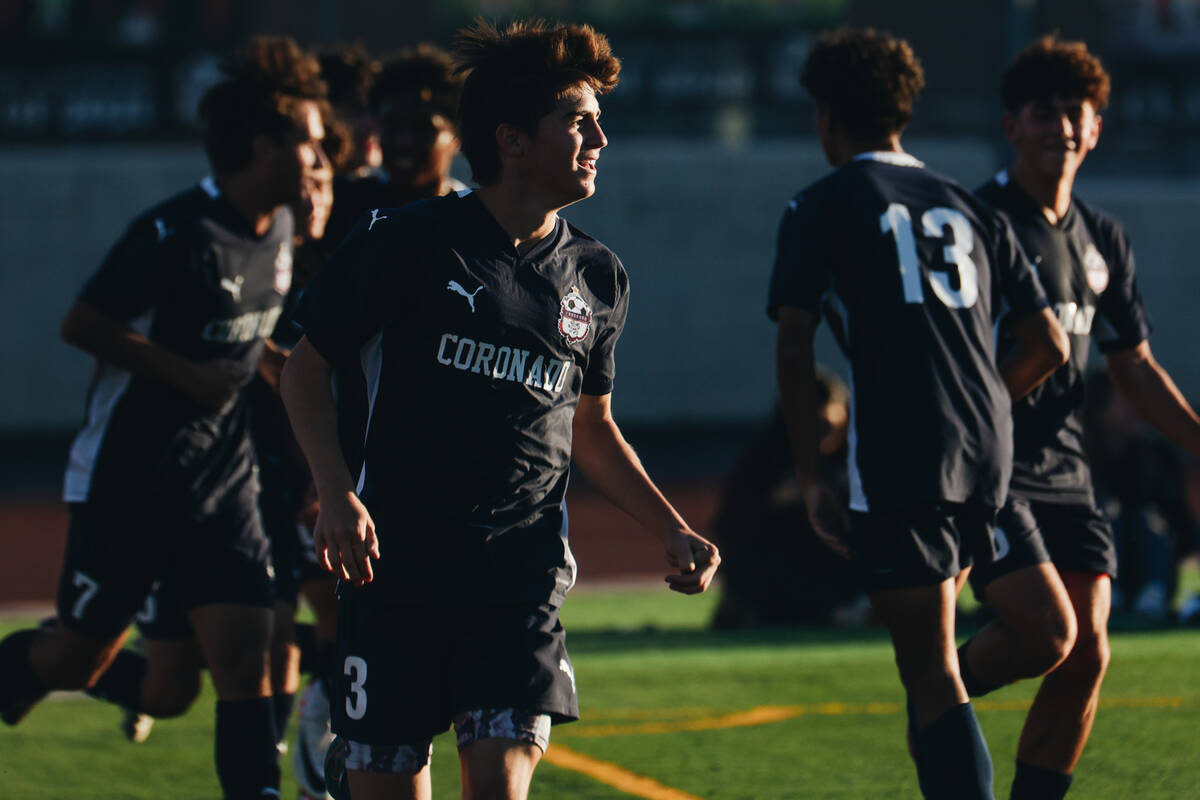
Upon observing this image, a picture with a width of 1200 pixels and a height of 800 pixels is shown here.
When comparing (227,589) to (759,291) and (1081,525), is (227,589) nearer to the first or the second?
(1081,525)

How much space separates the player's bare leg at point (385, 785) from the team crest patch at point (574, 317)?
38.9 inches

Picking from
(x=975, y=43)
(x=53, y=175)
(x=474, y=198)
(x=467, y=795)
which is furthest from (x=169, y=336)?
(x=975, y=43)

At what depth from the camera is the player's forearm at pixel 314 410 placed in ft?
11.9

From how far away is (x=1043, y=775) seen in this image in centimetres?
496

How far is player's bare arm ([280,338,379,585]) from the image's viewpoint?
3471 millimetres

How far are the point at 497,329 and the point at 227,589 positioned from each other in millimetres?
1697

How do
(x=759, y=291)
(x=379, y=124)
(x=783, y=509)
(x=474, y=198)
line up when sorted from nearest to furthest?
(x=474, y=198)
(x=379, y=124)
(x=783, y=509)
(x=759, y=291)

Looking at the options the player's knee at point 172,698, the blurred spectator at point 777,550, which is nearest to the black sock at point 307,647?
the player's knee at point 172,698

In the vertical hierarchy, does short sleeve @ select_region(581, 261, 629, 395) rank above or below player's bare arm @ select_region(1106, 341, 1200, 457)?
above

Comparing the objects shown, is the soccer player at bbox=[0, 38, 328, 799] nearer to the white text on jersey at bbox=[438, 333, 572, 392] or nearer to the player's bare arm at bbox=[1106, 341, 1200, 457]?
the white text on jersey at bbox=[438, 333, 572, 392]

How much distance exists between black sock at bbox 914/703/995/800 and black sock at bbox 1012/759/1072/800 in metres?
0.79

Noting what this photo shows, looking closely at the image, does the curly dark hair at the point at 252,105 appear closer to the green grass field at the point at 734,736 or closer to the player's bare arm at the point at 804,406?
the player's bare arm at the point at 804,406

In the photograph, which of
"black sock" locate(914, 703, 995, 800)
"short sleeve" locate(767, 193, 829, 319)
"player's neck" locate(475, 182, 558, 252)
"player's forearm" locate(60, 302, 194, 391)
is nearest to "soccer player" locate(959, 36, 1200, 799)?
"black sock" locate(914, 703, 995, 800)

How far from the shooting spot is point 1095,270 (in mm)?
5168
